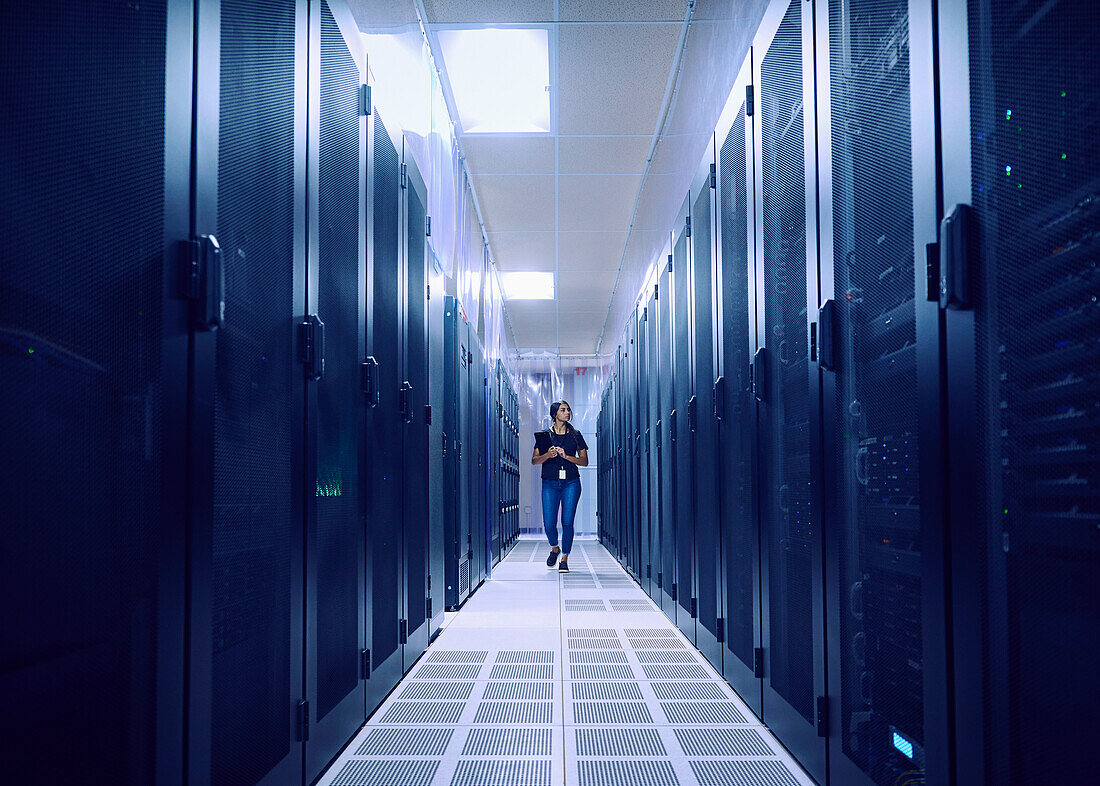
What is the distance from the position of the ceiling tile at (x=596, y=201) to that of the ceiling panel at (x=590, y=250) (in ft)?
0.77

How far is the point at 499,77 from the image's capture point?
478cm

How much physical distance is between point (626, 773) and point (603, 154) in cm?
457

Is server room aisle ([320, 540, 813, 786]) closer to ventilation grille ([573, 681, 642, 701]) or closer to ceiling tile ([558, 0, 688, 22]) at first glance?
ventilation grille ([573, 681, 642, 701])

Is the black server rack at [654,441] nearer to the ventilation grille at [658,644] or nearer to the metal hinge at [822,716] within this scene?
the ventilation grille at [658,644]

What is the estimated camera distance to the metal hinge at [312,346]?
5.80 feet

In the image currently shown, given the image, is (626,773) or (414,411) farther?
(414,411)

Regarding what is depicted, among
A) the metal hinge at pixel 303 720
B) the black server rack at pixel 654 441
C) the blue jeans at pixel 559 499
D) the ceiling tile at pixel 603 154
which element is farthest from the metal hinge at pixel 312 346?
the blue jeans at pixel 559 499

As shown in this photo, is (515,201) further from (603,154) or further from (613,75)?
(613,75)

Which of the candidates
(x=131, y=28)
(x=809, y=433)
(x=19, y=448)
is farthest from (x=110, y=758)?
(x=809, y=433)

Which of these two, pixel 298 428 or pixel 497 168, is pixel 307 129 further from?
pixel 497 168

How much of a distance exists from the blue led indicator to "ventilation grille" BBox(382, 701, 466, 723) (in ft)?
4.27

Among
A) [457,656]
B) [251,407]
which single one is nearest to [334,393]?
[251,407]

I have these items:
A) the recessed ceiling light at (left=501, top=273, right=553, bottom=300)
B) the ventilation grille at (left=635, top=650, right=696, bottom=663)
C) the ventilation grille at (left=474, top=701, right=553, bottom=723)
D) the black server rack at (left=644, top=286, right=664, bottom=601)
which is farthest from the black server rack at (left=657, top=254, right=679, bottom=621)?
the recessed ceiling light at (left=501, top=273, right=553, bottom=300)

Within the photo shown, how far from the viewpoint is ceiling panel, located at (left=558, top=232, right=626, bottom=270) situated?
7.55 m
